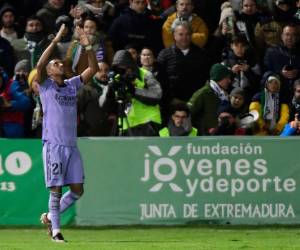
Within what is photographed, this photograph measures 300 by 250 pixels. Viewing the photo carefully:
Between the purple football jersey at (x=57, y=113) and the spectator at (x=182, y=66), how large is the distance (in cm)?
458

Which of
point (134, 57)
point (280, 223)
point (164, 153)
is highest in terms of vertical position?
point (134, 57)

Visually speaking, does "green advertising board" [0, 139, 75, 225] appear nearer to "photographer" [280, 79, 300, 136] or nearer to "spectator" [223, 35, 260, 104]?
"photographer" [280, 79, 300, 136]

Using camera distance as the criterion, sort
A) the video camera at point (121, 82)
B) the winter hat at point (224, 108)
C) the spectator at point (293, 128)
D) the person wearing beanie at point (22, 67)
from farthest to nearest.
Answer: the person wearing beanie at point (22, 67)
the winter hat at point (224, 108)
the spectator at point (293, 128)
the video camera at point (121, 82)

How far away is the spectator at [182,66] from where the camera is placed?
1898 centimetres

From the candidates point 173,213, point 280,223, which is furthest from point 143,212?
point 280,223

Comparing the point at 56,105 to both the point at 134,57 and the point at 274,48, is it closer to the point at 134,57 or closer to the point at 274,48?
the point at 134,57

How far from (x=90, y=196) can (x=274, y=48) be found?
14.7 feet

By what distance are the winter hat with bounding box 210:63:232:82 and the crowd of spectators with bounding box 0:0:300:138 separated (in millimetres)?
16

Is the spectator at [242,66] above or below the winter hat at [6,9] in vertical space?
below

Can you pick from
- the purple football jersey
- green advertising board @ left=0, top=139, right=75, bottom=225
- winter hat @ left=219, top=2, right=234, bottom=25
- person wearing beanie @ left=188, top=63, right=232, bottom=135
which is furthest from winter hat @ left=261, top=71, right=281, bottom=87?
the purple football jersey

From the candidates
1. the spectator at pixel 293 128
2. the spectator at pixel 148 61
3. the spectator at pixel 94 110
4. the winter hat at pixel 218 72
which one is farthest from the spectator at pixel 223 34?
the spectator at pixel 94 110

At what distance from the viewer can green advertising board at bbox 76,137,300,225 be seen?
17.1 meters

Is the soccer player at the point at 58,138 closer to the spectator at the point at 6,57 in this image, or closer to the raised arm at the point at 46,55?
the raised arm at the point at 46,55

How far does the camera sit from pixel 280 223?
1708 centimetres
